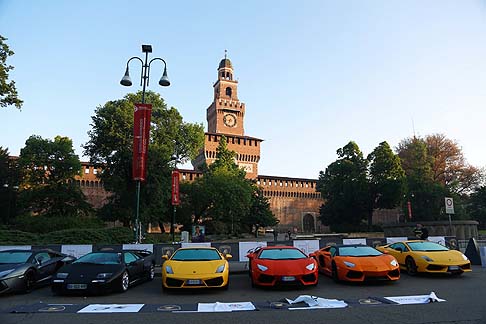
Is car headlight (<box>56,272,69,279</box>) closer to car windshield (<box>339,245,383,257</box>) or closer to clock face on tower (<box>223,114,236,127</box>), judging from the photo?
car windshield (<box>339,245,383,257</box>)

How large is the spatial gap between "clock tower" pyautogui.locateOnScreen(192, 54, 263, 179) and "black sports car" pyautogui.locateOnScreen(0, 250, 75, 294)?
215 feet

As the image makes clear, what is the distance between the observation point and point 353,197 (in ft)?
184

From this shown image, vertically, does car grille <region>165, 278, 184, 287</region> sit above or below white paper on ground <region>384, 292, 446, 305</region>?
above

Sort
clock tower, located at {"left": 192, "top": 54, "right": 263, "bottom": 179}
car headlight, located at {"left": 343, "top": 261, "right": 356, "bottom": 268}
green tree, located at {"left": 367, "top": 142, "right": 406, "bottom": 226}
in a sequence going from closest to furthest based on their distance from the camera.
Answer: car headlight, located at {"left": 343, "top": 261, "right": 356, "bottom": 268}, green tree, located at {"left": 367, "top": 142, "right": 406, "bottom": 226}, clock tower, located at {"left": 192, "top": 54, "right": 263, "bottom": 179}

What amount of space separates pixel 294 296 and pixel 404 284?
3.91 meters

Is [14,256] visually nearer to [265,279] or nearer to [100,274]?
[100,274]

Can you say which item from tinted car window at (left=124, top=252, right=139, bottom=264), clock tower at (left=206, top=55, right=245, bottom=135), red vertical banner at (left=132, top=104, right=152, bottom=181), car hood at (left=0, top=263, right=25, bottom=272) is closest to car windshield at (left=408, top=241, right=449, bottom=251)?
tinted car window at (left=124, top=252, right=139, bottom=264)

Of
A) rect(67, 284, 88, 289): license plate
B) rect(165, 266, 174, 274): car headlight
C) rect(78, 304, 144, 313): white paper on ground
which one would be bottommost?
rect(78, 304, 144, 313): white paper on ground

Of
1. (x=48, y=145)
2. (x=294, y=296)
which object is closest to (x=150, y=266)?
(x=294, y=296)

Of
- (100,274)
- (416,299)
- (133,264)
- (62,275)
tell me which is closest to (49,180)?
(133,264)

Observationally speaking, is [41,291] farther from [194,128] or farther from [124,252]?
[194,128]

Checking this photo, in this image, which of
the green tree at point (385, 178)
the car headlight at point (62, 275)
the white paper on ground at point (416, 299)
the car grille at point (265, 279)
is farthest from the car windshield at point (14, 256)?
the green tree at point (385, 178)

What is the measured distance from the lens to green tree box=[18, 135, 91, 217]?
44.4m

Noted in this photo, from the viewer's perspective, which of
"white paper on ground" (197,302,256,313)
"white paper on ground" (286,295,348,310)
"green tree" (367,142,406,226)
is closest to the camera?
"white paper on ground" (197,302,256,313)
